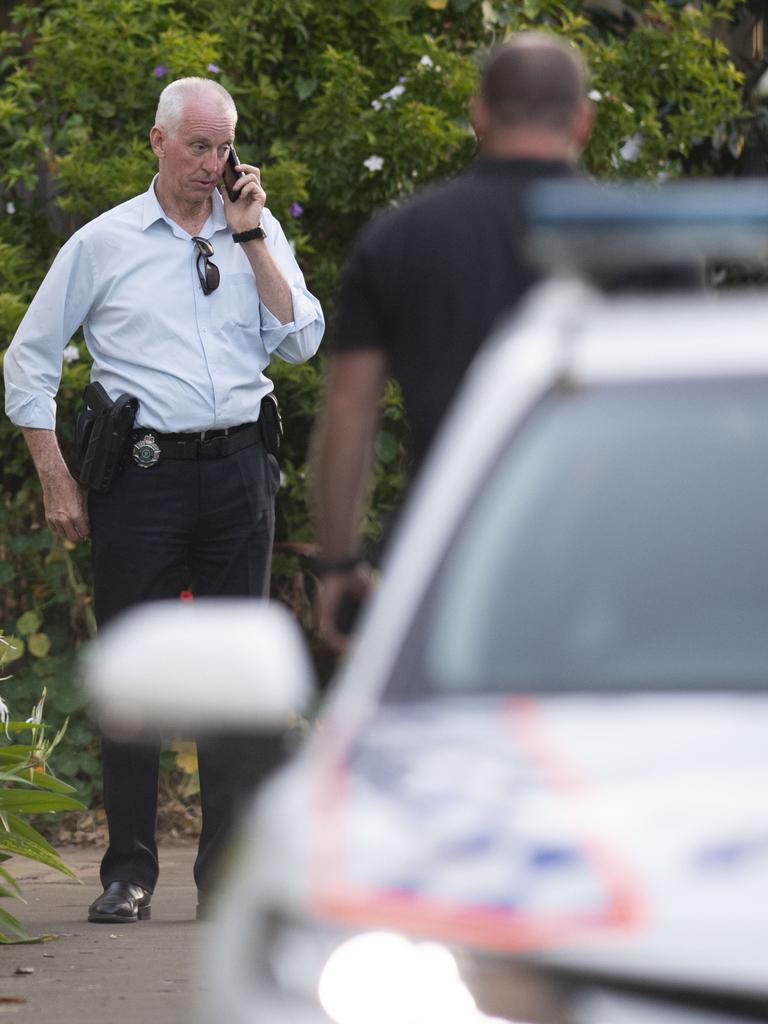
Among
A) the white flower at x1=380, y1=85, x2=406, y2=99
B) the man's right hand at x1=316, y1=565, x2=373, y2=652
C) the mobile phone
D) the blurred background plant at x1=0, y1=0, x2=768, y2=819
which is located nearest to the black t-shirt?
the man's right hand at x1=316, y1=565, x2=373, y2=652

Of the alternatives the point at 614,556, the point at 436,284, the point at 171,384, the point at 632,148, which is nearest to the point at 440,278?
the point at 436,284

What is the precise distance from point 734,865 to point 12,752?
3.32 m

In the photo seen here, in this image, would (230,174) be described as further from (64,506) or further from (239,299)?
(64,506)

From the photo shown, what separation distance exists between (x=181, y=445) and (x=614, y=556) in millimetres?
3198

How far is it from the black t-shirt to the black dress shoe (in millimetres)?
2193

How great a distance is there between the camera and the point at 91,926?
552 centimetres

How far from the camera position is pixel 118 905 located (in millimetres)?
5559

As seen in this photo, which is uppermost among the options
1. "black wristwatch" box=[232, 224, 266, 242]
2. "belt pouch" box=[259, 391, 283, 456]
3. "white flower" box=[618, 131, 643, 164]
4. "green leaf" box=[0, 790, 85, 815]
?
"white flower" box=[618, 131, 643, 164]

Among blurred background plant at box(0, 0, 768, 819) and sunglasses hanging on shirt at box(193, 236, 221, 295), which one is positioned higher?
blurred background plant at box(0, 0, 768, 819)

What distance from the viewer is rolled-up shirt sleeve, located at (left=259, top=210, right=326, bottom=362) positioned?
5746 mm

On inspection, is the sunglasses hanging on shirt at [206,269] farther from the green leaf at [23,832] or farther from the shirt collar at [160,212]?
the green leaf at [23,832]

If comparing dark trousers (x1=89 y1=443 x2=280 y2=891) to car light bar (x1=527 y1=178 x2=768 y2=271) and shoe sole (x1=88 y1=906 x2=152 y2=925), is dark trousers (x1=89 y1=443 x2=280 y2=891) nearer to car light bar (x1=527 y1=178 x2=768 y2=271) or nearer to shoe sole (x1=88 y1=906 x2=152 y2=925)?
shoe sole (x1=88 y1=906 x2=152 y2=925)

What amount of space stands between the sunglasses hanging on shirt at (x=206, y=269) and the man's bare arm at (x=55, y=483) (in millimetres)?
559

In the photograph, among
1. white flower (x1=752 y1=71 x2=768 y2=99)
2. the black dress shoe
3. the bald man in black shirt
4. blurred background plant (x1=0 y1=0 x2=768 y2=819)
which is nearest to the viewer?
the bald man in black shirt
